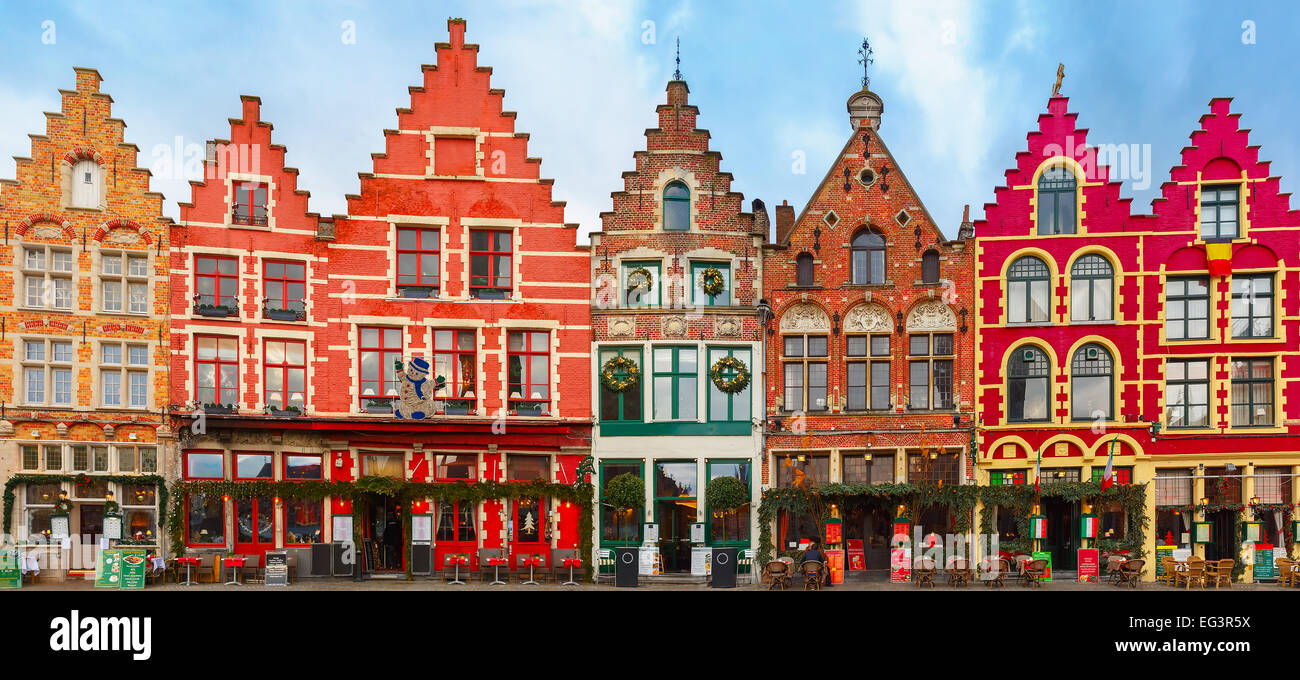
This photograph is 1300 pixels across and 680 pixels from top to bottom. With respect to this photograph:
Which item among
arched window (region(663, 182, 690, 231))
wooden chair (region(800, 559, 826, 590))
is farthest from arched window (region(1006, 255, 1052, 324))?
arched window (region(663, 182, 690, 231))

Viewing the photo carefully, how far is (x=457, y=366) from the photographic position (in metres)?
24.8

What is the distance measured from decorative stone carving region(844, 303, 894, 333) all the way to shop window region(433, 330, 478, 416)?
412 inches

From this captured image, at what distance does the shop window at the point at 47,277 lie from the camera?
23359 mm

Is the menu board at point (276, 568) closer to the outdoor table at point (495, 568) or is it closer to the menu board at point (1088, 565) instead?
the outdoor table at point (495, 568)

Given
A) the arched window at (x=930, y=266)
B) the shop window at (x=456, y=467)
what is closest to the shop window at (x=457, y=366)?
the shop window at (x=456, y=467)

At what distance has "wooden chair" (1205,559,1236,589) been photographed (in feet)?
70.6

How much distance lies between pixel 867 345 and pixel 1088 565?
7999 millimetres

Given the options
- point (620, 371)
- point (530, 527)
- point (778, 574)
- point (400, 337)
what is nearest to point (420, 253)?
point (400, 337)

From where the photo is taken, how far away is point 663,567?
79.8 ft

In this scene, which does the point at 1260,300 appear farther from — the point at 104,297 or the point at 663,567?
the point at 104,297

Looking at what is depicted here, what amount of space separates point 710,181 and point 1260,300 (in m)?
15.4

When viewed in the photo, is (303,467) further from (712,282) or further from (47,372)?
(712,282)

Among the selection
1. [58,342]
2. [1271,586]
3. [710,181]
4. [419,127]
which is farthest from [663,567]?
[58,342]

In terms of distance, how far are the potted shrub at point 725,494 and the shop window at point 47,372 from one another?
1707cm
